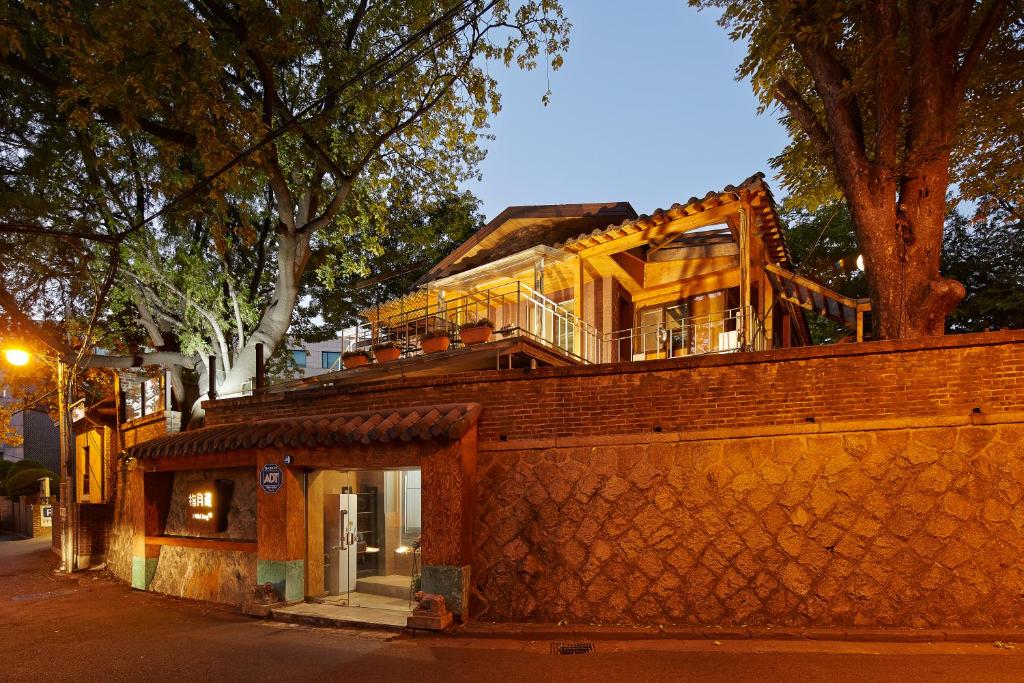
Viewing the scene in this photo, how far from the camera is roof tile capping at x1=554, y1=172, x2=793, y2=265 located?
460 inches

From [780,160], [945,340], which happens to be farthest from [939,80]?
[945,340]

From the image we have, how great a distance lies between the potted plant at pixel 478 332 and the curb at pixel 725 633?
214 inches

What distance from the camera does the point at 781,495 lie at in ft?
27.5

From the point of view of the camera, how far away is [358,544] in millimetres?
11570

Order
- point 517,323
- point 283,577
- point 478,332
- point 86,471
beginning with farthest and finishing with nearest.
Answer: point 86,471 → point 517,323 → point 478,332 → point 283,577

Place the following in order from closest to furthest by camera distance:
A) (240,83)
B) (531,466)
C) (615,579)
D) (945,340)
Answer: (945,340), (615,579), (531,466), (240,83)

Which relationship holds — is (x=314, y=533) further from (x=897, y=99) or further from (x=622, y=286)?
(x=897, y=99)

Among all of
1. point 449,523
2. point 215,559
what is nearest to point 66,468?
point 215,559

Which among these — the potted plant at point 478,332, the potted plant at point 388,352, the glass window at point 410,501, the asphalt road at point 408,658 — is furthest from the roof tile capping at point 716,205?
the asphalt road at point 408,658

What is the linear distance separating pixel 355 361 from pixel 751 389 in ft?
29.9

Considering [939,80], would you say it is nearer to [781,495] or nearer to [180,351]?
[781,495]

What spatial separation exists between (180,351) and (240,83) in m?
7.31

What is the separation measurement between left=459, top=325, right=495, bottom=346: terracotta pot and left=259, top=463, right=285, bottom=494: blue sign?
420 centimetres

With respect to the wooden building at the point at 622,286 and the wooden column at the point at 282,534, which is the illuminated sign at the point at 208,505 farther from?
the wooden building at the point at 622,286
